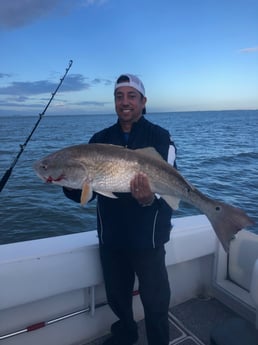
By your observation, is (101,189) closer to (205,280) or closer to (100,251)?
(100,251)

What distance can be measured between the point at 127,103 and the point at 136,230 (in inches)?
47.5

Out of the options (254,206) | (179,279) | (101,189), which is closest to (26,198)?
(254,206)

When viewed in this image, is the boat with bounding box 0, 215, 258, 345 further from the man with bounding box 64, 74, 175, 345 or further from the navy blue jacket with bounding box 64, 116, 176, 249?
the navy blue jacket with bounding box 64, 116, 176, 249

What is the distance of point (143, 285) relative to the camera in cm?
311

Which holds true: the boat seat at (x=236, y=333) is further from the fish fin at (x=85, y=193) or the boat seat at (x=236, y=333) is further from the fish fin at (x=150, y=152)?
the fish fin at (x=85, y=193)

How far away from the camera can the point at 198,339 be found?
3896 millimetres

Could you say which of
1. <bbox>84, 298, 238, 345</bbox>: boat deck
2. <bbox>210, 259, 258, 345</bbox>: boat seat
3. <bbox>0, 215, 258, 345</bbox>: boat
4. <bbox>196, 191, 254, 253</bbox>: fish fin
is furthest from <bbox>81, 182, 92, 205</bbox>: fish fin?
<bbox>84, 298, 238, 345</bbox>: boat deck

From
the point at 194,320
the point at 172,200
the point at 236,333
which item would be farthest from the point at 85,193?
the point at 194,320

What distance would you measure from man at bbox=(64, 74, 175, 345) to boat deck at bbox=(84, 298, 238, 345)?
31.2 inches

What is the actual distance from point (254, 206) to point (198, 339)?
8.46 metres

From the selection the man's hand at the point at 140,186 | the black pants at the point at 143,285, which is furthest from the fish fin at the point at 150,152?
the black pants at the point at 143,285

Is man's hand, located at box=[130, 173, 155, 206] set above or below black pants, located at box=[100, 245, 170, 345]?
above

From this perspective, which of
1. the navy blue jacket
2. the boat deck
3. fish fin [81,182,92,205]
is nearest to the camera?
fish fin [81,182,92,205]

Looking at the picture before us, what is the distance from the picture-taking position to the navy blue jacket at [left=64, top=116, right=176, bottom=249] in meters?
3.02
